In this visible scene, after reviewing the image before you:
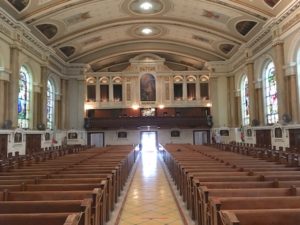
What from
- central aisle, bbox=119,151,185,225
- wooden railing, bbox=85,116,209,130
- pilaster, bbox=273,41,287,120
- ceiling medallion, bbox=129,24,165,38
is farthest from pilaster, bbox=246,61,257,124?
central aisle, bbox=119,151,185,225

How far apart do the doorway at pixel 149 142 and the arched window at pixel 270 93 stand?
38.0ft

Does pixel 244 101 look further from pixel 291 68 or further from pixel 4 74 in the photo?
pixel 4 74

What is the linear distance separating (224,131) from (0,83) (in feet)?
53.3

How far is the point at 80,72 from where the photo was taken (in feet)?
78.9

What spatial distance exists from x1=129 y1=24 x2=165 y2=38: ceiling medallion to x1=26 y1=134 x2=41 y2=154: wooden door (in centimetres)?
965

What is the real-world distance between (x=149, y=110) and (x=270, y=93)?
1124cm

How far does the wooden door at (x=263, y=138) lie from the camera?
51.6 feet

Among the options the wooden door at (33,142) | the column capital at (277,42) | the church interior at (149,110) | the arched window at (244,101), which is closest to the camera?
the church interior at (149,110)

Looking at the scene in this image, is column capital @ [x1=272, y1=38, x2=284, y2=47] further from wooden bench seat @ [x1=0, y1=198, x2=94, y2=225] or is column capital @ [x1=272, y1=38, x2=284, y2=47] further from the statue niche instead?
wooden bench seat @ [x1=0, y1=198, x2=94, y2=225]

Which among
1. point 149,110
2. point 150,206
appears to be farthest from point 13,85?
point 149,110

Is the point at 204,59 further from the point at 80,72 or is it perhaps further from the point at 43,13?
the point at 43,13

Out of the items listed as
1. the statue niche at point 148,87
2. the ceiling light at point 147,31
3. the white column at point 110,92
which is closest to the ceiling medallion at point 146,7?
the ceiling light at point 147,31

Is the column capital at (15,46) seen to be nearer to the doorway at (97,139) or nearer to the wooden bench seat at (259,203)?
the doorway at (97,139)

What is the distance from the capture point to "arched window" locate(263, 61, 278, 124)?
1675 cm
